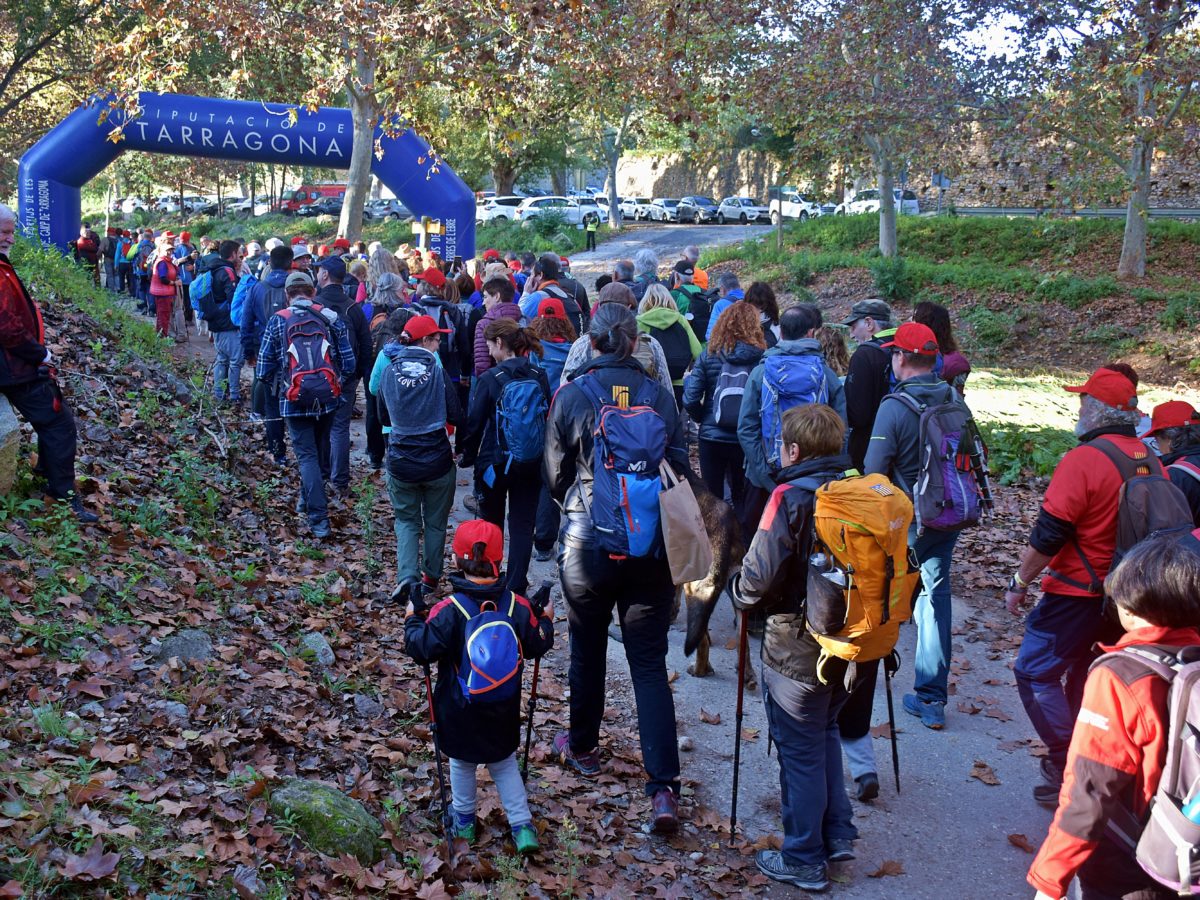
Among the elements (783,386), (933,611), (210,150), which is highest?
(210,150)

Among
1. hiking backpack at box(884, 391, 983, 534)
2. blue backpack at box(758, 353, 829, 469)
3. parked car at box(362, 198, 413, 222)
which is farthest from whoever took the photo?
parked car at box(362, 198, 413, 222)

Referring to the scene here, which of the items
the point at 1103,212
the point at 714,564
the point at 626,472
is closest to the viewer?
the point at 626,472

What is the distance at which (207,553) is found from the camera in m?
7.12

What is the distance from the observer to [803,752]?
425 centimetres

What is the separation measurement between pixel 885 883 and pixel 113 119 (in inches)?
834

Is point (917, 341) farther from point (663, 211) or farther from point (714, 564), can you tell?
point (663, 211)

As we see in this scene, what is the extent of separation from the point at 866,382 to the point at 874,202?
38.8 m

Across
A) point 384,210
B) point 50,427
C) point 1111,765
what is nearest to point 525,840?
point 1111,765

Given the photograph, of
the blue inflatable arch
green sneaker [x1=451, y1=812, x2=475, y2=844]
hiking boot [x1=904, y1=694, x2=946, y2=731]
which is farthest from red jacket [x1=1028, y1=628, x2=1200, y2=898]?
the blue inflatable arch

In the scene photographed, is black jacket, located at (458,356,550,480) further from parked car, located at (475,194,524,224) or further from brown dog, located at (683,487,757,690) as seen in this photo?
parked car, located at (475,194,524,224)

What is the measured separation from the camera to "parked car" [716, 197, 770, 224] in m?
49.0

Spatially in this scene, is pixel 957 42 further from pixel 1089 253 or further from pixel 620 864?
pixel 620 864

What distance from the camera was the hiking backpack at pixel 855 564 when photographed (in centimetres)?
398

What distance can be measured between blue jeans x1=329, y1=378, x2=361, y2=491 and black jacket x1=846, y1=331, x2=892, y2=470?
14.9 ft
